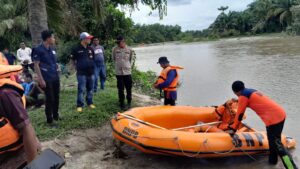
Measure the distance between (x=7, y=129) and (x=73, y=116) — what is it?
187 inches

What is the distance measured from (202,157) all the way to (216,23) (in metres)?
64.2

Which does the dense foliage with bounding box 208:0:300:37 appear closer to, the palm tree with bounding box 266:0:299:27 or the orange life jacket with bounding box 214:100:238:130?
the palm tree with bounding box 266:0:299:27

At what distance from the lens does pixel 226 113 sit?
6270 millimetres

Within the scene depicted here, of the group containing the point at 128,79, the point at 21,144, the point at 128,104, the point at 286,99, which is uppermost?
the point at 21,144

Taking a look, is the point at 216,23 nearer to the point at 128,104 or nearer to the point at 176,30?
the point at 176,30

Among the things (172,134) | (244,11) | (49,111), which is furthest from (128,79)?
(244,11)

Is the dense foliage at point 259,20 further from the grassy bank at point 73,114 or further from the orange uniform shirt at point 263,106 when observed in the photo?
the orange uniform shirt at point 263,106

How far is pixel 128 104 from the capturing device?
773 cm

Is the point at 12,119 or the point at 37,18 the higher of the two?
the point at 37,18

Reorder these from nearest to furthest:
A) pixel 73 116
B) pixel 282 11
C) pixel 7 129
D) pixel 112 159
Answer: pixel 7 129, pixel 112 159, pixel 73 116, pixel 282 11

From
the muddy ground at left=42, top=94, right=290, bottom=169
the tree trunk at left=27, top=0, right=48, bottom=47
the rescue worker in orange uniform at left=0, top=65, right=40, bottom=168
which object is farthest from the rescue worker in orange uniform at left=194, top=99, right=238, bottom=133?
the rescue worker in orange uniform at left=0, top=65, right=40, bottom=168

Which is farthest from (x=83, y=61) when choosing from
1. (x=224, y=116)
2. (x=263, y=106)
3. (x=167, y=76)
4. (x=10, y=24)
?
(x=10, y=24)

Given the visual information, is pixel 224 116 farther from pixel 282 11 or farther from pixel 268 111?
pixel 282 11

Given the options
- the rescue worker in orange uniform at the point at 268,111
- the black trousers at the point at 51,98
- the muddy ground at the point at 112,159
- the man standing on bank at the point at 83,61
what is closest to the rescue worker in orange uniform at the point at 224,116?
the muddy ground at the point at 112,159
